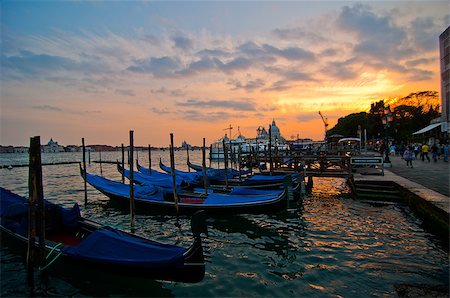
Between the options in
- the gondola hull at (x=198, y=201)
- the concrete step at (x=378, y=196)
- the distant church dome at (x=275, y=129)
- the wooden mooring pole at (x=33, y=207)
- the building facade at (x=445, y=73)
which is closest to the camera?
the wooden mooring pole at (x=33, y=207)

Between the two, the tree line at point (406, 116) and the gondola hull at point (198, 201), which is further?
the tree line at point (406, 116)

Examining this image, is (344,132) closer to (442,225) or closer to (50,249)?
(442,225)

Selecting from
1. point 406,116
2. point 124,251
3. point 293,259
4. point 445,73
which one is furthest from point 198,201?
point 406,116

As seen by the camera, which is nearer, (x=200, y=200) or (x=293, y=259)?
(x=293, y=259)

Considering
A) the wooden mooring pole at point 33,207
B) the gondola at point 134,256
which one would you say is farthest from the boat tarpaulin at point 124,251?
the wooden mooring pole at point 33,207

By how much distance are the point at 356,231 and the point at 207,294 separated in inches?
201

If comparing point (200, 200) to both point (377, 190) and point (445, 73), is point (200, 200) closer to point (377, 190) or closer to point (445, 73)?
point (377, 190)

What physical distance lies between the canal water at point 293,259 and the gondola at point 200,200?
394 mm

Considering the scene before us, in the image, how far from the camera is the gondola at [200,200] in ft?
31.0

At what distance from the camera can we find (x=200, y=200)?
10.8 meters

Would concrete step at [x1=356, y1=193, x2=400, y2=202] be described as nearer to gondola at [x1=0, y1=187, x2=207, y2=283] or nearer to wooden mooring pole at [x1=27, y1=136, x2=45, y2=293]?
gondola at [x1=0, y1=187, x2=207, y2=283]

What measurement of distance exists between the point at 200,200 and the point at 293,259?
522cm

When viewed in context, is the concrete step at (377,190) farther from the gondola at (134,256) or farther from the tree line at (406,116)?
the tree line at (406,116)

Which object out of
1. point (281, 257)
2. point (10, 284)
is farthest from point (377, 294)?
point (10, 284)
